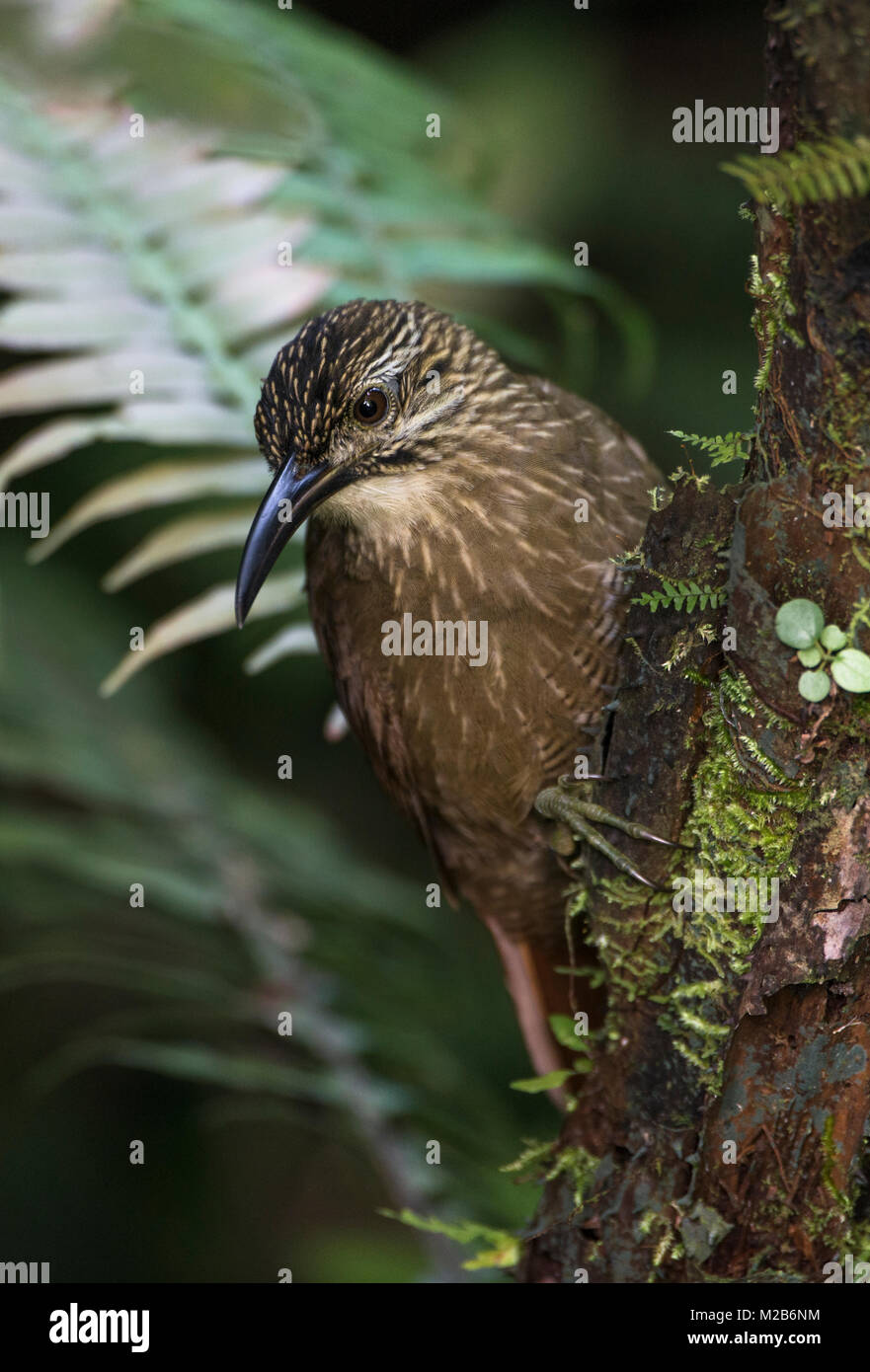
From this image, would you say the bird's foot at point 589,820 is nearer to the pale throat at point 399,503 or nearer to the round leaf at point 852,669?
the round leaf at point 852,669

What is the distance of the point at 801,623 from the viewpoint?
141 cm

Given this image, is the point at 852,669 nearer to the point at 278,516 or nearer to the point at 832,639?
the point at 832,639

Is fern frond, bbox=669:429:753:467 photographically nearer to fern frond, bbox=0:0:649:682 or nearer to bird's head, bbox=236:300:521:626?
bird's head, bbox=236:300:521:626

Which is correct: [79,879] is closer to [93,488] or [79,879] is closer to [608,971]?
[93,488]

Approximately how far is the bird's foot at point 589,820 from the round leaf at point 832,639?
0.36 meters

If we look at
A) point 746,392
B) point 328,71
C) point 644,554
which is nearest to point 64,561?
point 328,71

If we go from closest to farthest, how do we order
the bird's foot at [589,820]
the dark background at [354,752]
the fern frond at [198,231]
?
the bird's foot at [589,820] < the fern frond at [198,231] < the dark background at [354,752]

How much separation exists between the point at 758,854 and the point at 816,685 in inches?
9.7

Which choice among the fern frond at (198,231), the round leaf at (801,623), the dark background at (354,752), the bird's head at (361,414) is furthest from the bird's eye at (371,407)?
the dark background at (354,752)

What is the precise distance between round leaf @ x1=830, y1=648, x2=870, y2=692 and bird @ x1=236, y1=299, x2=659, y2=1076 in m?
0.51

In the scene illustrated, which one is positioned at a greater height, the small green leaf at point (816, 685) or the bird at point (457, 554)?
the bird at point (457, 554)

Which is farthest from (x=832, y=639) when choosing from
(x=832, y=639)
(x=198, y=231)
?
(x=198, y=231)

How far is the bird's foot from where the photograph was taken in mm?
1683

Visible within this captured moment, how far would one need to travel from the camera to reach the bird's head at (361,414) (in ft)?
6.61
